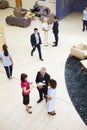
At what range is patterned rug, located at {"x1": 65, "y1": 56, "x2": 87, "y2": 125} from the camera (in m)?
7.06

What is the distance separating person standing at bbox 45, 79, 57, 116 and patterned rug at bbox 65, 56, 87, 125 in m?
0.95

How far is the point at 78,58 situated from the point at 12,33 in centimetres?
463

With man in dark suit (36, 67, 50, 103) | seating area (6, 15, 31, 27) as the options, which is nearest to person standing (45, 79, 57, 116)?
man in dark suit (36, 67, 50, 103)

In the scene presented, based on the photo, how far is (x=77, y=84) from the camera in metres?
8.13

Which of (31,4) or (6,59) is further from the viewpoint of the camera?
(31,4)

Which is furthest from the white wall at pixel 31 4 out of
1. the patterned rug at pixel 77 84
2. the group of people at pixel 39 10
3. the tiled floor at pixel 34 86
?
the patterned rug at pixel 77 84

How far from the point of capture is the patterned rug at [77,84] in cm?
706

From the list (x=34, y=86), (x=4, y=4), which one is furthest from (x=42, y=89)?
(x=4, y=4)

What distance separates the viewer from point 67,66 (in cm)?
923

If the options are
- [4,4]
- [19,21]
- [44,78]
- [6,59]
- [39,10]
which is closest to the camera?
[44,78]

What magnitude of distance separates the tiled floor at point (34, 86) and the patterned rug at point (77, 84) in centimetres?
19

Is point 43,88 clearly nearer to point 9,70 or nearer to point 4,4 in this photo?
point 9,70

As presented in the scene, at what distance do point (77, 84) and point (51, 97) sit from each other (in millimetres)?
2288

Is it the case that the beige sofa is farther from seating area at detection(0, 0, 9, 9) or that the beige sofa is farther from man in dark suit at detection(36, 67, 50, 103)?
seating area at detection(0, 0, 9, 9)
